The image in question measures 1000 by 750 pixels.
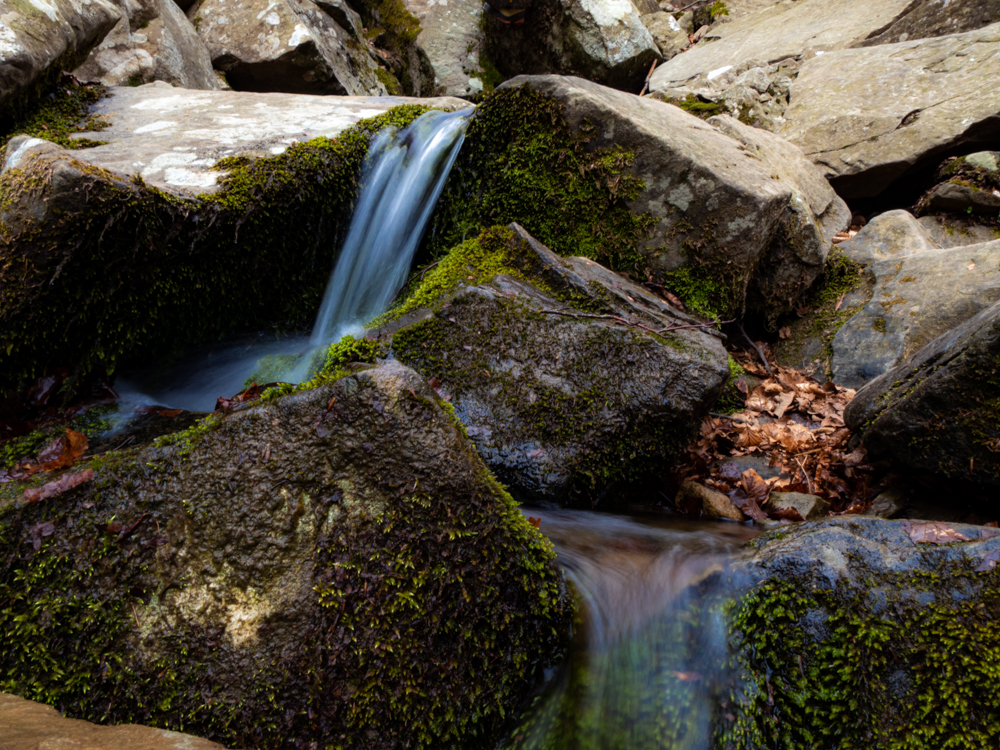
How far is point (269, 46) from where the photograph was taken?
25.7ft

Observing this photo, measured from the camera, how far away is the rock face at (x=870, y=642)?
1716 millimetres

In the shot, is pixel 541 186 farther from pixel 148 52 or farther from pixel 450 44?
pixel 450 44

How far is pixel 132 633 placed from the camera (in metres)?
1.85

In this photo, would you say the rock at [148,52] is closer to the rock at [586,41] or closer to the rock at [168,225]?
the rock at [168,225]

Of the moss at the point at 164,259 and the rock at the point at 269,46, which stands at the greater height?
the rock at the point at 269,46

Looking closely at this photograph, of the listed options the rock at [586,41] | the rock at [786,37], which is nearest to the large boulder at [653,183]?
the rock at [786,37]

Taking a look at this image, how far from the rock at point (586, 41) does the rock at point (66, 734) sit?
1033cm

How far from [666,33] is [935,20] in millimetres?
4697

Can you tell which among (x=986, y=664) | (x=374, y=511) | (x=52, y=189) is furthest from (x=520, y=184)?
(x=986, y=664)

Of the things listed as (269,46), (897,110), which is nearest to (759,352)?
(897,110)

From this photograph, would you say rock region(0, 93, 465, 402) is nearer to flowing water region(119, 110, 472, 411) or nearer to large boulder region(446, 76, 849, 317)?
flowing water region(119, 110, 472, 411)

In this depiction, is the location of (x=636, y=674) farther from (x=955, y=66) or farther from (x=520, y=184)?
(x=955, y=66)

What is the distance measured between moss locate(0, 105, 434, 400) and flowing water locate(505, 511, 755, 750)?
315 cm

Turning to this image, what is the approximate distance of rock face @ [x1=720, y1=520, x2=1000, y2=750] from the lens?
1.72m
